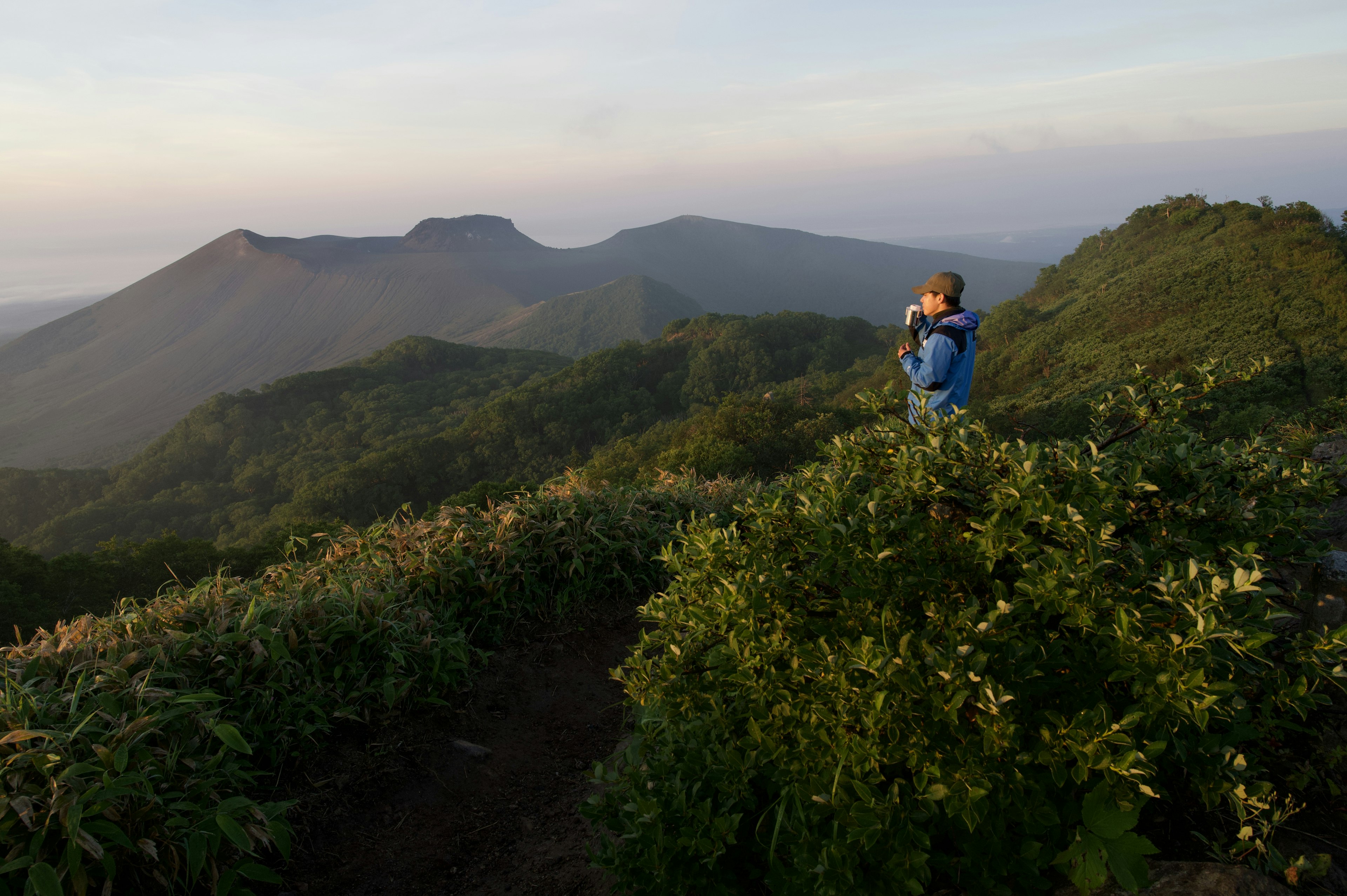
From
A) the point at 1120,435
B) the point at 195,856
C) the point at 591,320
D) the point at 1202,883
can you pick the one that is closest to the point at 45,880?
the point at 195,856

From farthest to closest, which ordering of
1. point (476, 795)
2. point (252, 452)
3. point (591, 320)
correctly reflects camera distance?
point (591, 320) → point (252, 452) → point (476, 795)

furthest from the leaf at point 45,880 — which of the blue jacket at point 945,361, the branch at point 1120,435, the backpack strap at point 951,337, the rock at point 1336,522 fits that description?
the rock at point 1336,522

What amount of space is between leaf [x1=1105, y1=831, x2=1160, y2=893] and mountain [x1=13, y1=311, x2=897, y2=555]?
21.8m

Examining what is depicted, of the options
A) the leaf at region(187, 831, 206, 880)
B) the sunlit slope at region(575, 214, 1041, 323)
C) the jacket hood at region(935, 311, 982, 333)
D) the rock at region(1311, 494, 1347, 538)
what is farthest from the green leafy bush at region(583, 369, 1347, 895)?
the sunlit slope at region(575, 214, 1041, 323)

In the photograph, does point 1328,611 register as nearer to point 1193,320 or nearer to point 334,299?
point 1193,320

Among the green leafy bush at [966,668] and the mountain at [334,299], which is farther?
the mountain at [334,299]

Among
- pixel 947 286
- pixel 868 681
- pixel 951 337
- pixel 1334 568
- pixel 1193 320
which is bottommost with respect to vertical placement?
pixel 1193 320

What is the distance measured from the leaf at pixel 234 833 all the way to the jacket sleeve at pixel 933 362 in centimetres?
341

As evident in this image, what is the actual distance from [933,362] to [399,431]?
56.3m

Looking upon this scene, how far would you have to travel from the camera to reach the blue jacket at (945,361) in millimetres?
3588

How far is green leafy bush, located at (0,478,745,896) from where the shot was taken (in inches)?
76.1

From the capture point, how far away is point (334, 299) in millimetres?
100375

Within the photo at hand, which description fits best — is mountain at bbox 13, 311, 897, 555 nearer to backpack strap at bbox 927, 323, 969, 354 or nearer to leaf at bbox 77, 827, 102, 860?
backpack strap at bbox 927, 323, 969, 354

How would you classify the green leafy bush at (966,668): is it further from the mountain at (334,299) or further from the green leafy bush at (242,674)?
the mountain at (334,299)
